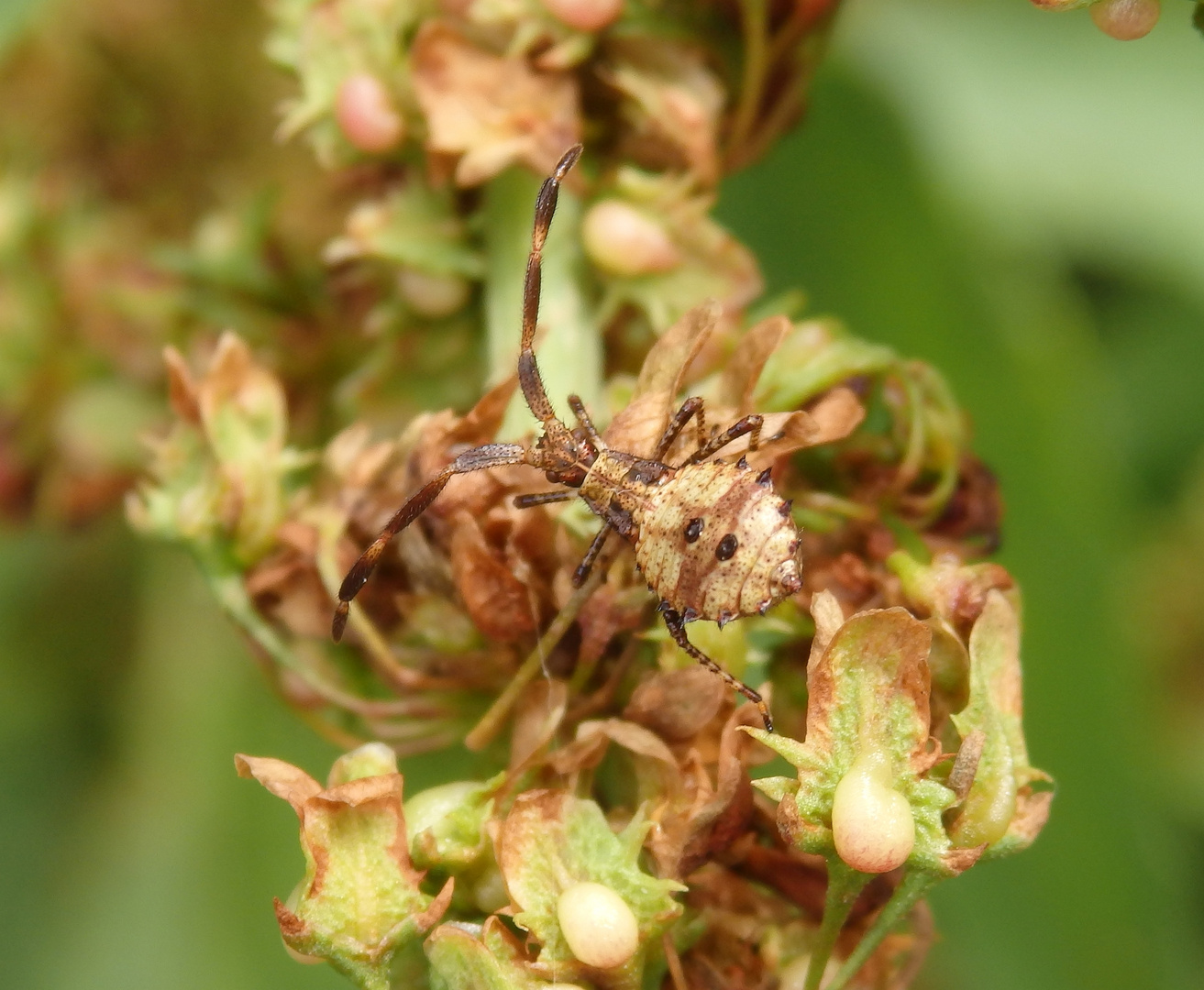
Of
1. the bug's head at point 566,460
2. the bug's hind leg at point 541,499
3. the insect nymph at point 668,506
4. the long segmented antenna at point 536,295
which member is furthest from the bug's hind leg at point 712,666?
the long segmented antenna at point 536,295

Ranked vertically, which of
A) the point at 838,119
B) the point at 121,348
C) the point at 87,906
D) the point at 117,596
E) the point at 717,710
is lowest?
the point at 87,906

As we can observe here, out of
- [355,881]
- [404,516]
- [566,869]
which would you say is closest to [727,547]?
[404,516]

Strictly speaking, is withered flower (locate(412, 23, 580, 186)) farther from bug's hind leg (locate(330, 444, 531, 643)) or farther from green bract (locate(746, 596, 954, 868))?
green bract (locate(746, 596, 954, 868))

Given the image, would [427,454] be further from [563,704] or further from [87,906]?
[87,906]

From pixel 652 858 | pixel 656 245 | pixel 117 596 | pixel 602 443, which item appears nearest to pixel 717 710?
pixel 652 858

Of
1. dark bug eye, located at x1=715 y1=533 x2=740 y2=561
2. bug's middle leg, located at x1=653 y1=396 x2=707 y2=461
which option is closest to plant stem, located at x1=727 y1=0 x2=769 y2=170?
bug's middle leg, located at x1=653 y1=396 x2=707 y2=461

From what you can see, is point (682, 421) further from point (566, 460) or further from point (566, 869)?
point (566, 869)

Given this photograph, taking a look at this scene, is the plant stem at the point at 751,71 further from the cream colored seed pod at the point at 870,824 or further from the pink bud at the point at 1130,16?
the cream colored seed pod at the point at 870,824

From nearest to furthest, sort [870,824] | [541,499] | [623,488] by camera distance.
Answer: [870,824] → [541,499] → [623,488]
